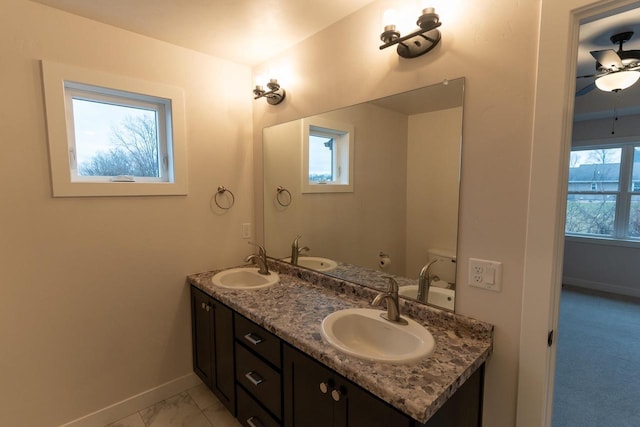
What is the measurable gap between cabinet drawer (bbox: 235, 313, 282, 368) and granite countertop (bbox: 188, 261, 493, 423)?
48mm

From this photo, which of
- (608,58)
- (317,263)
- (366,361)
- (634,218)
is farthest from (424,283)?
(634,218)

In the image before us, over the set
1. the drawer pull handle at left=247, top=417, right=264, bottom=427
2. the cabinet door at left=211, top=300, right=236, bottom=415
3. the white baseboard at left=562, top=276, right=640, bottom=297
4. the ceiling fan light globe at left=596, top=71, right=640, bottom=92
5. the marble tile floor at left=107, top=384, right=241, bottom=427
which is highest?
the ceiling fan light globe at left=596, top=71, right=640, bottom=92

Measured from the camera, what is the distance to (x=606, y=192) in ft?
14.1

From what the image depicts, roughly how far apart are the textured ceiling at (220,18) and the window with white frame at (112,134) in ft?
1.01

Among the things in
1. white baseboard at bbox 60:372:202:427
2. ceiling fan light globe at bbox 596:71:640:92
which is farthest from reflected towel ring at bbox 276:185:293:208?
ceiling fan light globe at bbox 596:71:640:92

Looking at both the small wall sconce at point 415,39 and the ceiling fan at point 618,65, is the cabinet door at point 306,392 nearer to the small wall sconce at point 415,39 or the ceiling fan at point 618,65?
the small wall sconce at point 415,39

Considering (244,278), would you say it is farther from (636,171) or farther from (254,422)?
(636,171)

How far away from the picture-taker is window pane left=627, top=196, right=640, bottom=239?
409 cm

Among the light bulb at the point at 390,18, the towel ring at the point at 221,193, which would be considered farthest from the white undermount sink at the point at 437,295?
the towel ring at the point at 221,193

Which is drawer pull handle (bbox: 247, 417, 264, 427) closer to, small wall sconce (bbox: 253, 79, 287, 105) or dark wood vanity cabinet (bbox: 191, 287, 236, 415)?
dark wood vanity cabinet (bbox: 191, 287, 236, 415)

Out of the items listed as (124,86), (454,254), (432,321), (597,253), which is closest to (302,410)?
(432,321)

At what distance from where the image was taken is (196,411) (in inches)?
77.4

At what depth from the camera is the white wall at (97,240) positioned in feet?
5.03

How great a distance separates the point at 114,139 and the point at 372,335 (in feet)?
6.39
